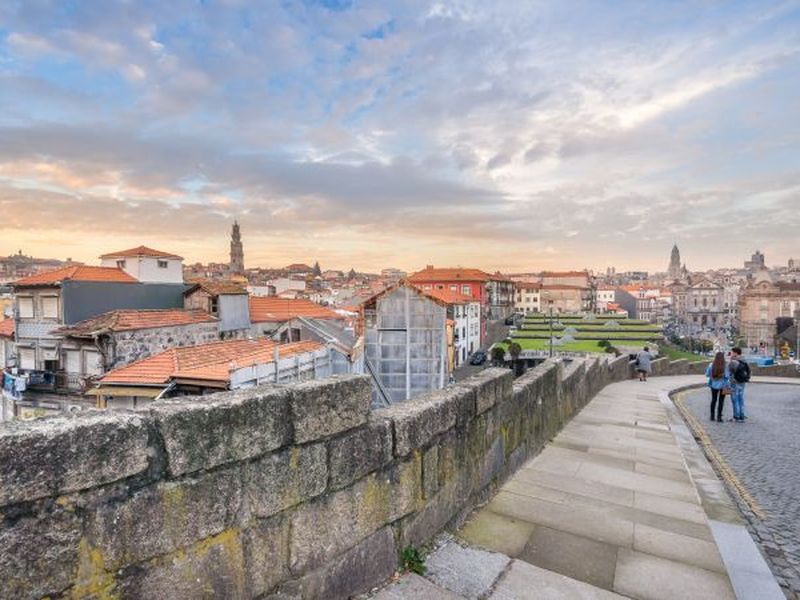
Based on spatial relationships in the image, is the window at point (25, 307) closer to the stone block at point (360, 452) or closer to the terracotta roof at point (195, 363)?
the terracotta roof at point (195, 363)

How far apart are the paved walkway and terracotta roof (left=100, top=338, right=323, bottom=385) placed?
11074 millimetres

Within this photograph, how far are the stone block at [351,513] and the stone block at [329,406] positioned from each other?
1.14 ft

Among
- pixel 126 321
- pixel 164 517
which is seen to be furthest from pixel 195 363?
pixel 164 517

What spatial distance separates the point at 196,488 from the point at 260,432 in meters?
0.34

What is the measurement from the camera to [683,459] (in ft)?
20.3

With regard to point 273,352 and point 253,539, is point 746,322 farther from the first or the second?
point 253,539

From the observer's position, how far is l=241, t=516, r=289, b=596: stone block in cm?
210

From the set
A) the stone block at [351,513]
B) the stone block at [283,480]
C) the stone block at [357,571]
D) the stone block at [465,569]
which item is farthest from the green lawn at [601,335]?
the stone block at [283,480]

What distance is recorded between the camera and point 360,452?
259 cm

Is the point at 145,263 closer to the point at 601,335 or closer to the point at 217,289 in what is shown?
the point at 217,289

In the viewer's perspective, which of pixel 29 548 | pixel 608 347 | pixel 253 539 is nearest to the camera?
pixel 29 548

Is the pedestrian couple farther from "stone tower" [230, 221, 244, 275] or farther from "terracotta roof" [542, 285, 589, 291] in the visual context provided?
"stone tower" [230, 221, 244, 275]

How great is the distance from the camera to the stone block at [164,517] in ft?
5.57

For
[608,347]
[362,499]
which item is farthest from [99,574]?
[608,347]
